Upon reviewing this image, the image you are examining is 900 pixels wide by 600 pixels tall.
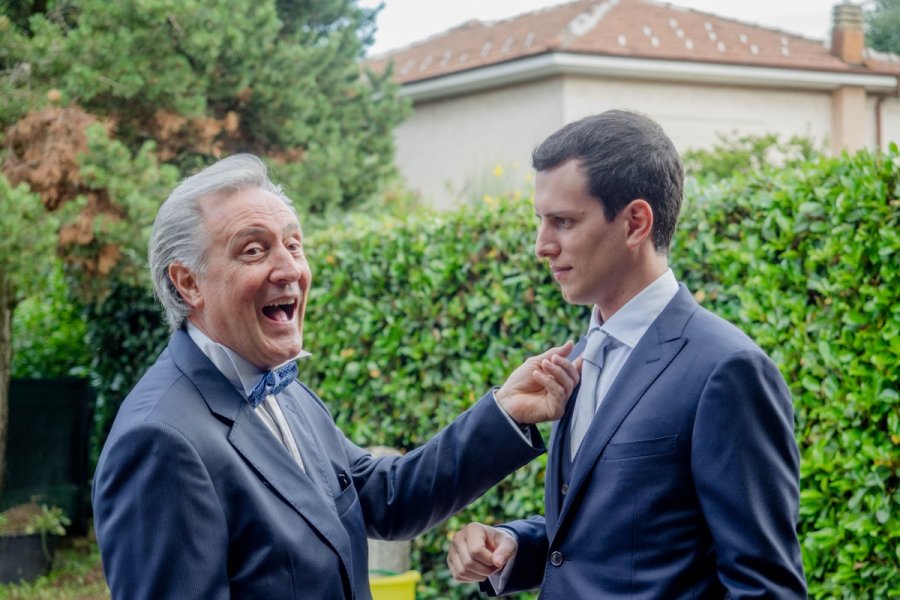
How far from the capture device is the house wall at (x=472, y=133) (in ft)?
59.4

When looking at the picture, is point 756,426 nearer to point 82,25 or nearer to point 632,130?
point 632,130

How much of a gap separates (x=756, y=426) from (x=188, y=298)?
4.77 ft

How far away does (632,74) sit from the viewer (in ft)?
59.4

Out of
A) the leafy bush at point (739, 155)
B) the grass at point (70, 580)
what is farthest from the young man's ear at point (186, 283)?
the leafy bush at point (739, 155)

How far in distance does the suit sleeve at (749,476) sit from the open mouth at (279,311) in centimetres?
110

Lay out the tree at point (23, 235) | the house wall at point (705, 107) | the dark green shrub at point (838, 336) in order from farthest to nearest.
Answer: the house wall at point (705, 107) < the tree at point (23, 235) < the dark green shrub at point (838, 336)

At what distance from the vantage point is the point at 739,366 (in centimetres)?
236

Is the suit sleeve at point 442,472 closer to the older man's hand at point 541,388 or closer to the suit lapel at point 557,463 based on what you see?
the older man's hand at point 541,388

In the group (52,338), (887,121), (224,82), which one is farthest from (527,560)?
(887,121)

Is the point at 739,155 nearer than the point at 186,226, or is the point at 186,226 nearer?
the point at 186,226

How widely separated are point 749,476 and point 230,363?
4.32 ft

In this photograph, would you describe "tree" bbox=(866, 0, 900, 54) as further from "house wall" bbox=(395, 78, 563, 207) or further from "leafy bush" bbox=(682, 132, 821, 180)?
"house wall" bbox=(395, 78, 563, 207)

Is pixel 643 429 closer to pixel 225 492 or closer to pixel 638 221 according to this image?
pixel 638 221

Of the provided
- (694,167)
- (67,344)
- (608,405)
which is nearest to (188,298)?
(608,405)
